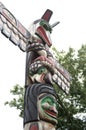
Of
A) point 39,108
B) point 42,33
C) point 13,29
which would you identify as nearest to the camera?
point 39,108

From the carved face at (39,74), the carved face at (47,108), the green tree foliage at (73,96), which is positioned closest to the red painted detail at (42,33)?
the carved face at (39,74)

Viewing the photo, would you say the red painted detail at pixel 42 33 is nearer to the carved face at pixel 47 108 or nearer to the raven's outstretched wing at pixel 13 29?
the raven's outstretched wing at pixel 13 29

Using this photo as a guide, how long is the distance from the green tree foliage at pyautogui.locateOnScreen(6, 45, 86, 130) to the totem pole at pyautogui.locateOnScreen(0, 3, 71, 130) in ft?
15.9

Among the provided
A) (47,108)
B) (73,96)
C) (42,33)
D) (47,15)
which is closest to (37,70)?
(47,108)

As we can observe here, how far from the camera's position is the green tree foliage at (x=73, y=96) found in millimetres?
14492

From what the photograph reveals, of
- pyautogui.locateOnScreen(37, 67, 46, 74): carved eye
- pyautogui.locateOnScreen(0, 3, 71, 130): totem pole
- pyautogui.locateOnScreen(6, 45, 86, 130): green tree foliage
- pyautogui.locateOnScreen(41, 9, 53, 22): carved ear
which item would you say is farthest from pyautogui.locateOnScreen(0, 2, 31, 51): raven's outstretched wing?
pyautogui.locateOnScreen(6, 45, 86, 130): green tree foliage

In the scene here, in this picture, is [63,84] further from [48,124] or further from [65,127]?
[65,127]

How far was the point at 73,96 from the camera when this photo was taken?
49.6 ft

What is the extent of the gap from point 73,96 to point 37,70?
7151 millimetres

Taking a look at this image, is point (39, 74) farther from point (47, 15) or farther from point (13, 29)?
point (47, 15)

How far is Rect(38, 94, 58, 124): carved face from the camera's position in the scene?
7.44 m

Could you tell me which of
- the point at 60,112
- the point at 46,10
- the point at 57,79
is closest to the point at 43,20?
the point at 46,10

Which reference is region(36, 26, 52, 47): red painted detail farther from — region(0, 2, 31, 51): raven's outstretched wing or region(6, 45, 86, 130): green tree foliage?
region(6, 45, 86, 130): green tree foliage

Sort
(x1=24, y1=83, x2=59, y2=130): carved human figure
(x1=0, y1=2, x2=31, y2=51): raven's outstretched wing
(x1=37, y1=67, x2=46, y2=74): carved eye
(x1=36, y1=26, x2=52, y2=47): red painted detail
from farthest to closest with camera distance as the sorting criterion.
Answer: (x1=36, y1=26, x2=52, y2=47): red painted detail → (x1=37, y1=67, x2=46, y2=74): carved eye → (x1=0, y1=2, x2=31, y2=51): raven's outstretched wing → (x1=24, y1=83, x2=59, y2=130): carved human figure
